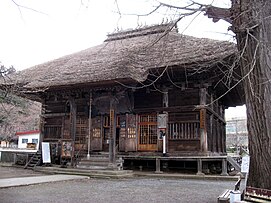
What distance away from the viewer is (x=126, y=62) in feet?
40.8

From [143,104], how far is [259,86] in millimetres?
9809

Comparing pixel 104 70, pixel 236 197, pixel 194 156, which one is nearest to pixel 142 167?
pixel 194 156

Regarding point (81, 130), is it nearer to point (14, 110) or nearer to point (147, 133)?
point (147, 133)

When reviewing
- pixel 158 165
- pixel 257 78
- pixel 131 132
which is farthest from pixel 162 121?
pixel 257 78

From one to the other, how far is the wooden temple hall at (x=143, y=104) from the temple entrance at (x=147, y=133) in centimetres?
5

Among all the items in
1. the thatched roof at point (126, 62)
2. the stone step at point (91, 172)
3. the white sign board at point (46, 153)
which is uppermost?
the thatched roof at point (126, 62)

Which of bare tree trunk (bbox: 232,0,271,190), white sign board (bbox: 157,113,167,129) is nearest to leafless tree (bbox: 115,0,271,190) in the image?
bare tree trunk (bbox: 232,0,271,190)

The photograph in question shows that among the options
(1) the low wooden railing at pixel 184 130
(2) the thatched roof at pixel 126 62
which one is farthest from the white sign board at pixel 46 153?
(1) the low wooden railing at pixel 184 130

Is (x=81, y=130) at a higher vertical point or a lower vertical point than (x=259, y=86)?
lower

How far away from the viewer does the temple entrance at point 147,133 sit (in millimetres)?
13688

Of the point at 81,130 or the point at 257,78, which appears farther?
the point at 81,130

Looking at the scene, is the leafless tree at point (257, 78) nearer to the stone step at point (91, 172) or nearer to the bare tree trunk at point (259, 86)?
the bare tree trunk at point (259, 86)

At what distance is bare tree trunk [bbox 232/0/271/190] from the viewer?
434 centimetres

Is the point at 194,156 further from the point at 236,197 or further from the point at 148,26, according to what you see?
the point at 148,26
